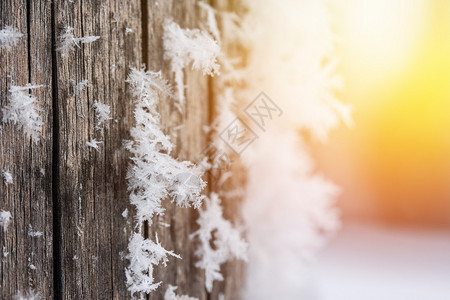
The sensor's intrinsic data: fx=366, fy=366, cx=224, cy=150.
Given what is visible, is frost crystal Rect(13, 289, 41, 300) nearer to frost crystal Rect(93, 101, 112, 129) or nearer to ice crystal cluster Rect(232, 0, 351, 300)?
frost crystal Rect(93, 101, 112, 129)

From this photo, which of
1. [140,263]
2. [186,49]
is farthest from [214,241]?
[186,49]

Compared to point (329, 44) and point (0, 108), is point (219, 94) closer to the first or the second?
point (329, 44)

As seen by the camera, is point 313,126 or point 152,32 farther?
point 313,126

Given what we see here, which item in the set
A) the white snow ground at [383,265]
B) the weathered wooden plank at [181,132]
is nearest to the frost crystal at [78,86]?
the weathered wooden plank at [181,132]

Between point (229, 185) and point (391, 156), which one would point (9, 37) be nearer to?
point (229, 185)

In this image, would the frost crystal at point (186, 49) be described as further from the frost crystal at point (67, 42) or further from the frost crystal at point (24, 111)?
the frost crystal at point (24, 111)

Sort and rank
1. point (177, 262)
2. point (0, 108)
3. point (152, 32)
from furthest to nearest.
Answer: point (177, 262)
point (152, 32)
point (0, 108)

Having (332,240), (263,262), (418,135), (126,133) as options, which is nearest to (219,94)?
(126,133)
